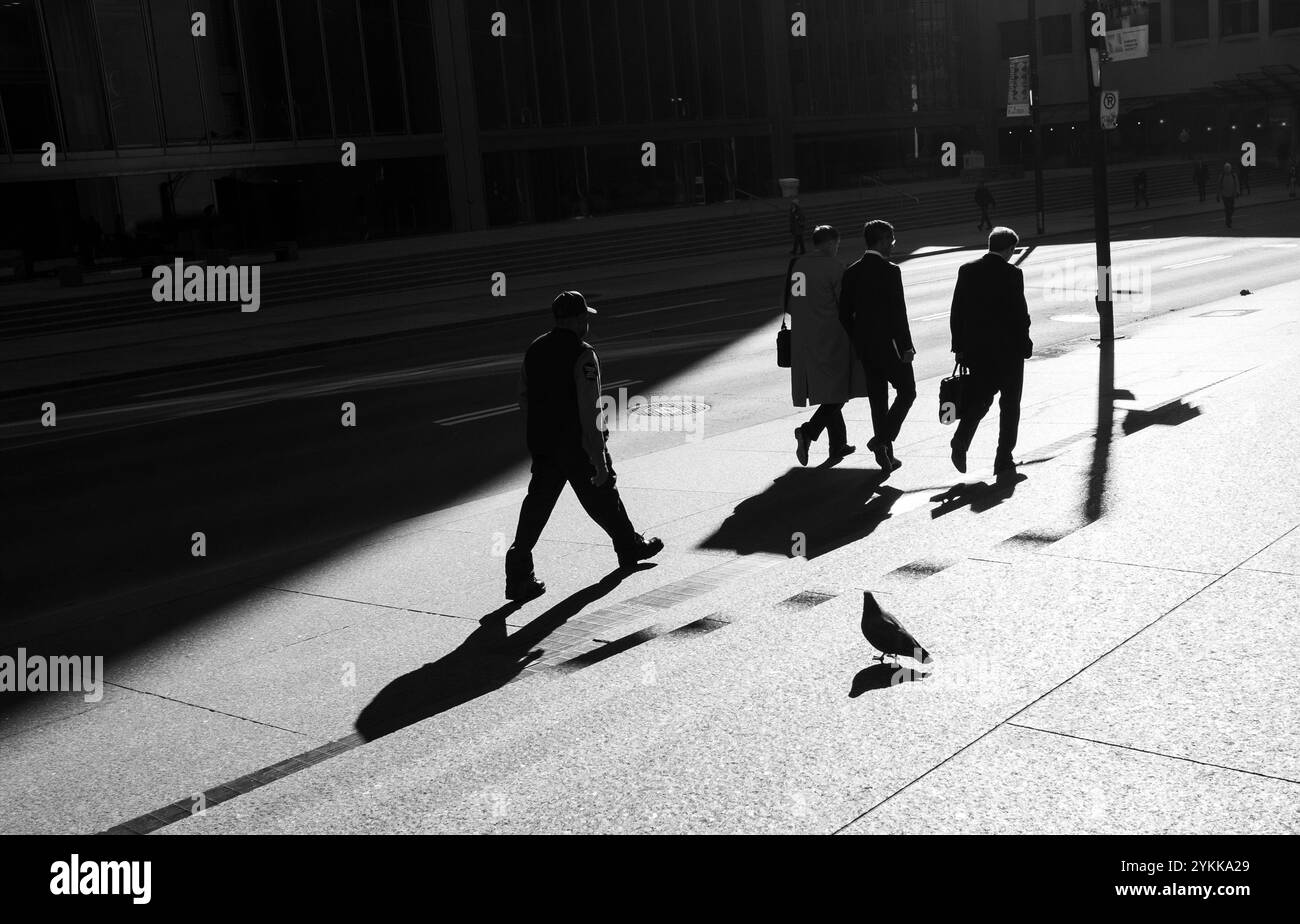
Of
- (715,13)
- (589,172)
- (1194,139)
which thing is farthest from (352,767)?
(1194,139)

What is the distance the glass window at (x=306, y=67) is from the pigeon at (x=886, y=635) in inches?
1608

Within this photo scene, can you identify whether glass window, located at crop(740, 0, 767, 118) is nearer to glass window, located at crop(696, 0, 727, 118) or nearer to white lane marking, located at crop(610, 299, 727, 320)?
glass window, located at crop(696, 0, 727, 118)

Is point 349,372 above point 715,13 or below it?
below

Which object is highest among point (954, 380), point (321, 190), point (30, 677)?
point (321, 190)

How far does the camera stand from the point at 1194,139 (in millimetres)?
69562

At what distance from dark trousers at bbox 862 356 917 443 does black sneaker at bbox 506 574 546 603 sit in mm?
3750

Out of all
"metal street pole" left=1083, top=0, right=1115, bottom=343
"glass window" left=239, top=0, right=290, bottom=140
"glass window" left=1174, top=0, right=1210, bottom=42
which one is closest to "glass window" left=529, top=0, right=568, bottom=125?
"glass window" left=239, top=0, right=290, bottom=140

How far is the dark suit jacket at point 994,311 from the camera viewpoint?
9695mm

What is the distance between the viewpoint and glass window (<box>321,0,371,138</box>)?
43.1 m

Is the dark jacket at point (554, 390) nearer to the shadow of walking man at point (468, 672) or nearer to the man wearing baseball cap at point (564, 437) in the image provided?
the man wearing baseball cap at point (564, 437)

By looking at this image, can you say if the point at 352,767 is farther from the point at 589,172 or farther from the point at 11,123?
the point at 589,172

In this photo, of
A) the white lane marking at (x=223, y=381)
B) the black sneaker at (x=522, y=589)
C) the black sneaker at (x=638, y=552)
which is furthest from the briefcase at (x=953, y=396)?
the white lane marking at (x=223, y=381)

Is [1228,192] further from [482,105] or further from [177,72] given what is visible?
[177,72]

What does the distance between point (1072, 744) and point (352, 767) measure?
2637 mm
